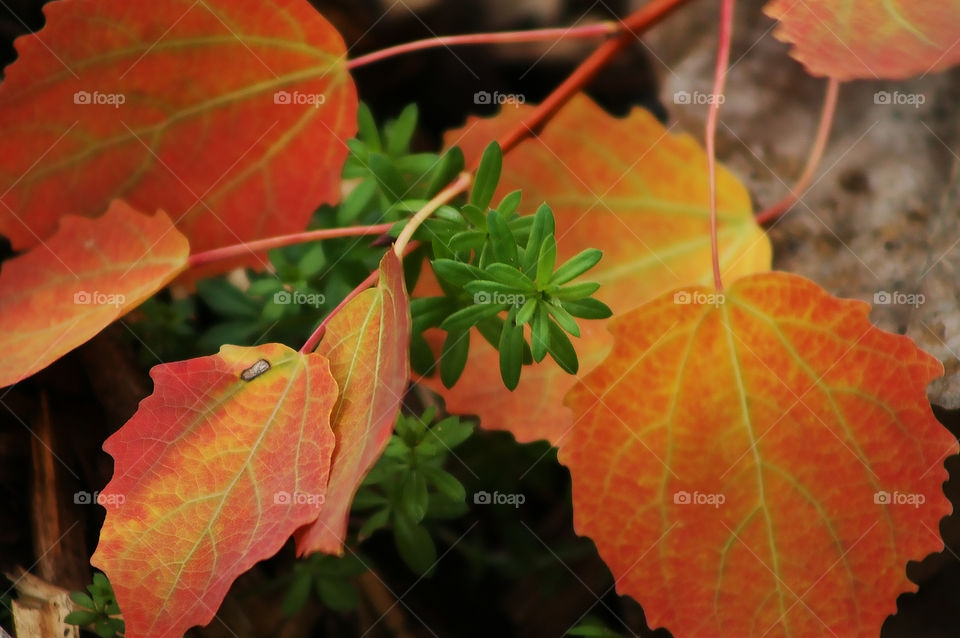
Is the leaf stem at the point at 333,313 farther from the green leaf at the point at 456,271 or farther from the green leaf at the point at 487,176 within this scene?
the green leaf at the point at 487,176

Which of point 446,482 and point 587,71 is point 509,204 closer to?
point 587,71

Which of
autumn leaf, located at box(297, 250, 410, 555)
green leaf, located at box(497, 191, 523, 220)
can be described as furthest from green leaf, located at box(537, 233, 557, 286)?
autumn leaf, located at box(297, 250, 410, 555)

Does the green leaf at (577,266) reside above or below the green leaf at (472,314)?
above

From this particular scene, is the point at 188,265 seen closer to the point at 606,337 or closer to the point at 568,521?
the point at 606,337

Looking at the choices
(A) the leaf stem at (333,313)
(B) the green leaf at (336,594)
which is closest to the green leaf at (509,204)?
(A) the leaf stem at (333,313)

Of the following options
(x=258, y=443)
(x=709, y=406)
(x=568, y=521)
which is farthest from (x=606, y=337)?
(x=258, y=443)

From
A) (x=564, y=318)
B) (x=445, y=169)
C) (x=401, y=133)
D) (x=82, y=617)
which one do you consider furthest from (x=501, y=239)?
(x=82, y=617)
